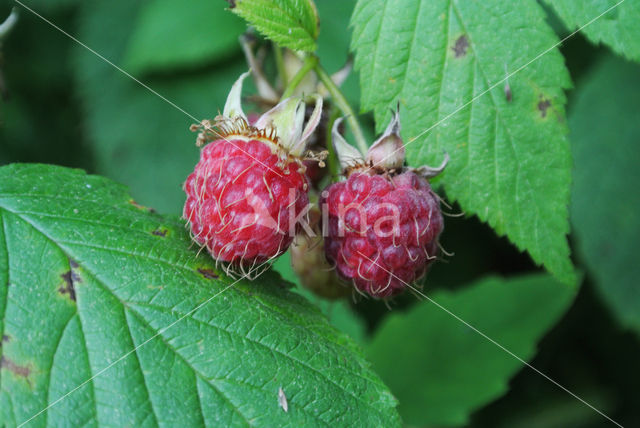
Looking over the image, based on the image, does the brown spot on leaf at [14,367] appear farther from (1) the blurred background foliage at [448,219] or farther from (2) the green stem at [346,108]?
(1) the blurred background foliage at [448,219]

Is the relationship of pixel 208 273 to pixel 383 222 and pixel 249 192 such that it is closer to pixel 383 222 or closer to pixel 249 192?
pixel 249 192

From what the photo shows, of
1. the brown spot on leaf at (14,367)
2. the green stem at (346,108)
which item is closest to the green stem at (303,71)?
the green stem at (346,108)

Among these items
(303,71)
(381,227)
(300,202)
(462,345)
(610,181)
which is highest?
(303,71)

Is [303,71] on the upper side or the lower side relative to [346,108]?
upper

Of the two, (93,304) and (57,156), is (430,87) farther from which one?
(57,156)

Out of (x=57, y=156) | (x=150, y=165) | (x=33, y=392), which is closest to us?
(x=33, y=392)

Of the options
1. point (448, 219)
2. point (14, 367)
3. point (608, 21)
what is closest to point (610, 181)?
point (448, 219)

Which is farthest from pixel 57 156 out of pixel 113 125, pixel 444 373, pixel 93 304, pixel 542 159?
pixel 542 159
